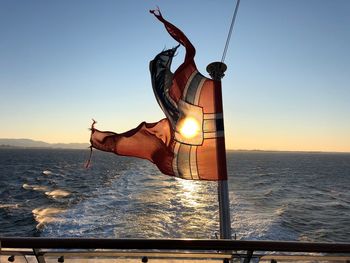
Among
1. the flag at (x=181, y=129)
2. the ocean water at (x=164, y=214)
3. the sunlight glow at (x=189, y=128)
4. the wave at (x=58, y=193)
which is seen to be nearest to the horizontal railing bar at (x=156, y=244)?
the flag at (x=181, y=129)

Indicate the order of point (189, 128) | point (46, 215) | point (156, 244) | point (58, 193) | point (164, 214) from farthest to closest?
point (58, 193)
point (46, 215)
point (164, 214)
point (189, 128)
point (156, 244)

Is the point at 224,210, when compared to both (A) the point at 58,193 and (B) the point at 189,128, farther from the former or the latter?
(A) the point at 58,193

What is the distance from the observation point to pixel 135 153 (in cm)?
502

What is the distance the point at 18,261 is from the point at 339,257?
3247mm

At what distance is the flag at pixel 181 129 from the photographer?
4461mm

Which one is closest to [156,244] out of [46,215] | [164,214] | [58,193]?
[164,214]

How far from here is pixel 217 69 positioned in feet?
14.2

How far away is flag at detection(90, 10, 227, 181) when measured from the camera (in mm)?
4461

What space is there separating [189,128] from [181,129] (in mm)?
131

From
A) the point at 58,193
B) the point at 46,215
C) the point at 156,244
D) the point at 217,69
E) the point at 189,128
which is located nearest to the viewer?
the point at 156,244

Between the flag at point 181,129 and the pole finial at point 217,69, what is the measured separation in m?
0.09

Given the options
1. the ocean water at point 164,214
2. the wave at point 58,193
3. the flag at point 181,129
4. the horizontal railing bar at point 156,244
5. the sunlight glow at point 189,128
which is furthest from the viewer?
the wave at point 58,193

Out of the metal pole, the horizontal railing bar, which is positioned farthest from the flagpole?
the horizontal railing bar

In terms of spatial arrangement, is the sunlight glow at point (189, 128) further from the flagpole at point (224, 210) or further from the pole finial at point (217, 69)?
the flagpole at point (224, 210)
